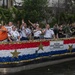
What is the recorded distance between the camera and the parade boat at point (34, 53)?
46.7 feet

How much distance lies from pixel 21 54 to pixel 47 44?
1.82 metres

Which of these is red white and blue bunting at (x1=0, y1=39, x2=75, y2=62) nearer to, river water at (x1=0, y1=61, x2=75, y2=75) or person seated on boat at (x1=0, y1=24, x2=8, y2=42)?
person seated on boat at (x1=0, y1=24, x2=8, y2=42)

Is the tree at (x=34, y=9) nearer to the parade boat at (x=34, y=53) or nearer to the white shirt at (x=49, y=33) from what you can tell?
the parade boat at (x=34, y=53)

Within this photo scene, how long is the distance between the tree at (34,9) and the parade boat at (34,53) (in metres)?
8.20

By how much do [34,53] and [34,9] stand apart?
1155cm

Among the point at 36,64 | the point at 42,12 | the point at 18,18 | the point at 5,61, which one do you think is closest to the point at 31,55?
the point at 36,64

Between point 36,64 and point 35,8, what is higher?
point 35,8

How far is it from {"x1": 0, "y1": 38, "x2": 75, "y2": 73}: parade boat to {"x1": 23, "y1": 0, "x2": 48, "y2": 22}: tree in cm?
820

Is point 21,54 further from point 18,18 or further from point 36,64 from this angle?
point 18,18

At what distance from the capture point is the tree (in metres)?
25.6

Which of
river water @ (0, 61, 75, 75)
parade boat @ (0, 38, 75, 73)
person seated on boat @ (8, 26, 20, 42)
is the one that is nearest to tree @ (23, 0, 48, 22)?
parade boat @ (0, 38, 75, 73)

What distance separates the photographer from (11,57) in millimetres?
14344

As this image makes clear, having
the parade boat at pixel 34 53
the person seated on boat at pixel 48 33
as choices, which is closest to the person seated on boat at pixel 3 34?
the parade boat at pixel 34 53

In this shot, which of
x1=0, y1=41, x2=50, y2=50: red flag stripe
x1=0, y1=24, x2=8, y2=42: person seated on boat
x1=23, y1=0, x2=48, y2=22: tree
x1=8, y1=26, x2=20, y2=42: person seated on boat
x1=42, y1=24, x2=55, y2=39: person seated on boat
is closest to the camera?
x1=0, y1=41, x2=50, y2=50: red flag stripe
